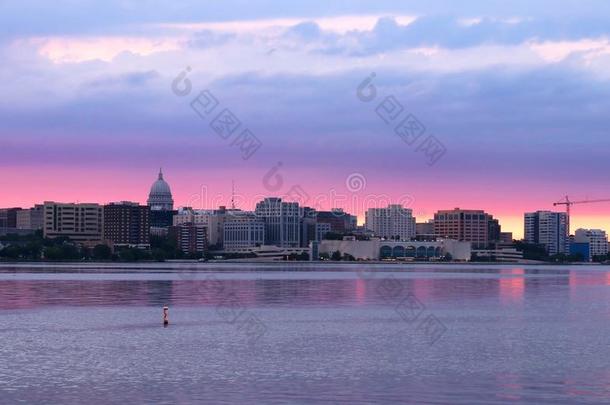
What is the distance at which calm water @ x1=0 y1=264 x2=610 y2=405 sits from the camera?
116 feet

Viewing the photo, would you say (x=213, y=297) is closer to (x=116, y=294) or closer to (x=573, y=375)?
(x=116, y=294)

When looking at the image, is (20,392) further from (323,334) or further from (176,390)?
(323,334)

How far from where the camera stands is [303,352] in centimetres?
4659

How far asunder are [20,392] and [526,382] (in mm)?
17050

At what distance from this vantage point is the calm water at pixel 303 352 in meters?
35.3

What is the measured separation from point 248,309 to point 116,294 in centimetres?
2439

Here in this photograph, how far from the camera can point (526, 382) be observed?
3762cm

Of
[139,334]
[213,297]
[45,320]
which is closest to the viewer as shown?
[139,334]

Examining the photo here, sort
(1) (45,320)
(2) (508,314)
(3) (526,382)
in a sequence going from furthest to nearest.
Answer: (2) (508,314)
(1) (45,320)
(3) (526,382)

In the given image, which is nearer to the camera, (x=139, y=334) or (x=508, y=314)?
(x=139, y=334)

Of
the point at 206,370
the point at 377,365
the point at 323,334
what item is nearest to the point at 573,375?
the point at 377,365

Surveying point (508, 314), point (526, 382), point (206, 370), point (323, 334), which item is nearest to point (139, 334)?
point (323, 334)

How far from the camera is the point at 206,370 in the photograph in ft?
133

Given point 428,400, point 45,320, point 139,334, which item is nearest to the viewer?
point 428,400
